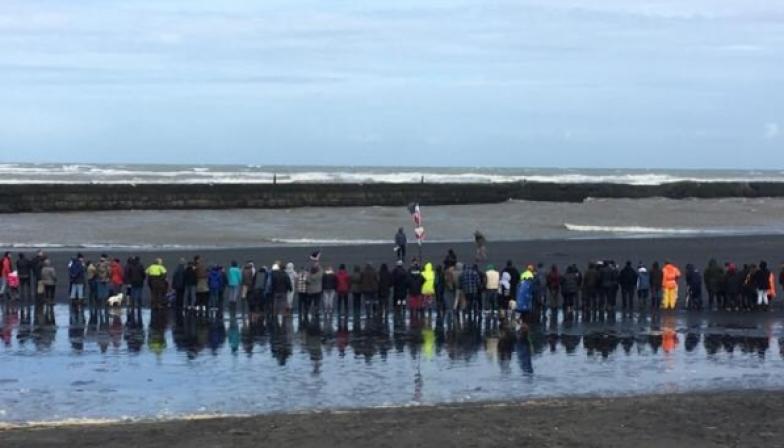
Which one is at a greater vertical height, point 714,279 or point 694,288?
point 714,279

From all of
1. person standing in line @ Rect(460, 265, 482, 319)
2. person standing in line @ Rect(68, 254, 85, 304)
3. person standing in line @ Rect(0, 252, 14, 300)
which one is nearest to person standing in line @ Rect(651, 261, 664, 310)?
person standing in line @ Rect(460, 265, 482, 319)

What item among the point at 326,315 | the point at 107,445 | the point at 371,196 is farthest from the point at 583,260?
the point at 371,196

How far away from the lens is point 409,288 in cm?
2442

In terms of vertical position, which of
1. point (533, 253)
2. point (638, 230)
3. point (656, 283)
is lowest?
point (656, 283)

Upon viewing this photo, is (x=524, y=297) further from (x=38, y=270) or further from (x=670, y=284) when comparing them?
(x=38, y=270)

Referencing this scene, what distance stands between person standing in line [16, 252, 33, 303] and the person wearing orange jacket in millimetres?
14599

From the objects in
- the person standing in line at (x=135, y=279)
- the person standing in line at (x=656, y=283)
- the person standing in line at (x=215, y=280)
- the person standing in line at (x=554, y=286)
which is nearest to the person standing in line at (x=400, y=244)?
the person standing in line at (x=554, y=286)

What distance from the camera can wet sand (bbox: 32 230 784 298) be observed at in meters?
34.9

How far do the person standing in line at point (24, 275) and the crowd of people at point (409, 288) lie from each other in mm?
91

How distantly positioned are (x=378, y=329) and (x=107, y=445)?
→ 1053 centimetres

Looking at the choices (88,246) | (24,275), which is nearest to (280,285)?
(24,275)

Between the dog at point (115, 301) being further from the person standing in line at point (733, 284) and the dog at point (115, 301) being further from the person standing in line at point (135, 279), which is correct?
the person standing in line at point (733, 284)

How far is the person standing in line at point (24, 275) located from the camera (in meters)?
26.6

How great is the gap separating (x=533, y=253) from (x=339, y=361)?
65.5 ft
